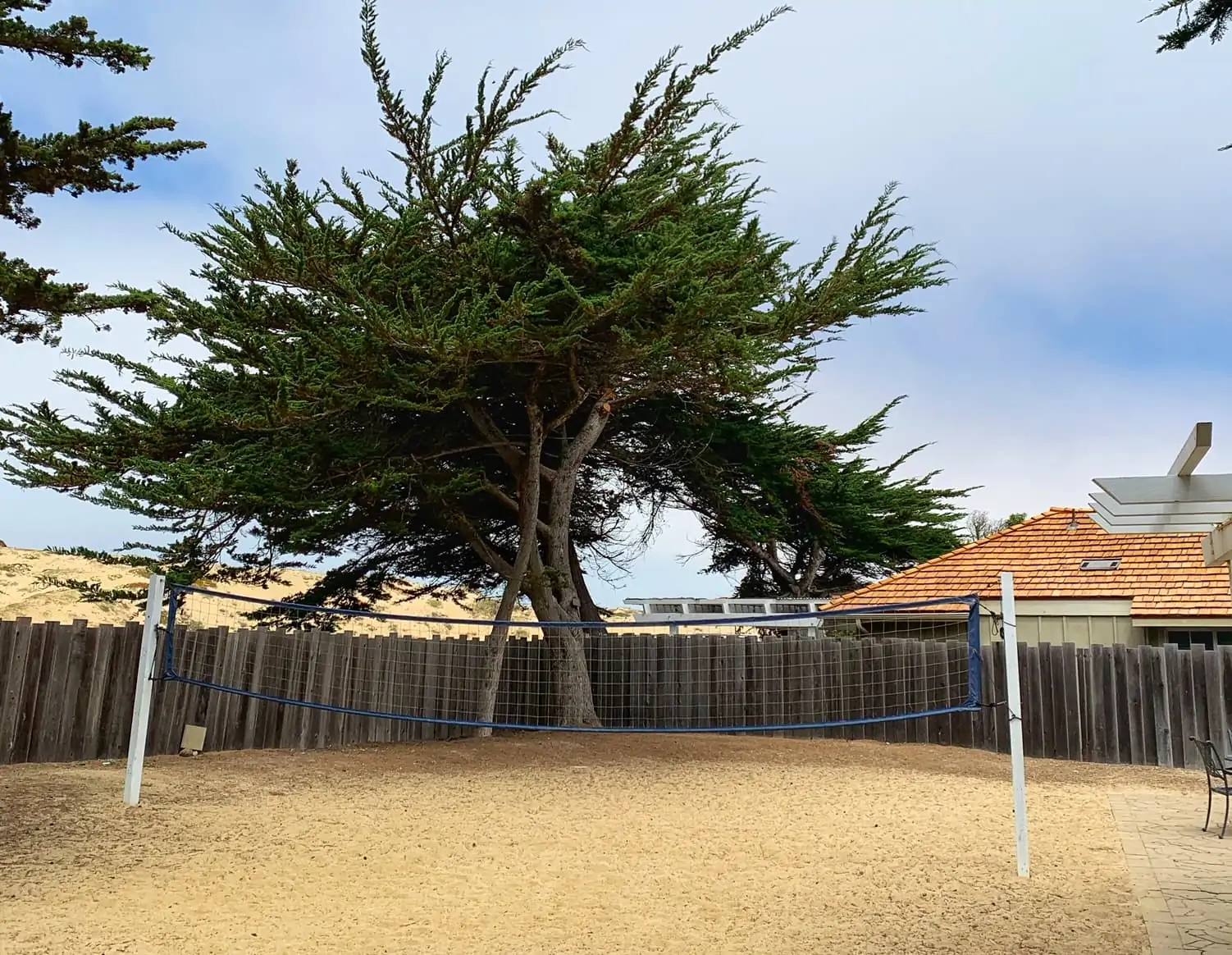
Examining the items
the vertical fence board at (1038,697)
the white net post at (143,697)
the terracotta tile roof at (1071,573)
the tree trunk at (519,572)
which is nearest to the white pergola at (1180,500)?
the vertical fence board at (1038,697)

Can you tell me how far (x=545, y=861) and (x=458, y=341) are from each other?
6.92m

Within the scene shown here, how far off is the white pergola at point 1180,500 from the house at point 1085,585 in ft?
32.2

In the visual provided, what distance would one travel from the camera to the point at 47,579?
13.5m

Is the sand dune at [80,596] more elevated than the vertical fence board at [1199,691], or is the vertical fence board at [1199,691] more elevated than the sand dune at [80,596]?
the sand dune at [80,596]

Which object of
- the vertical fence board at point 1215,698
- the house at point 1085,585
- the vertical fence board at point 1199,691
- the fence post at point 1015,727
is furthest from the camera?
the house at point 1085,585

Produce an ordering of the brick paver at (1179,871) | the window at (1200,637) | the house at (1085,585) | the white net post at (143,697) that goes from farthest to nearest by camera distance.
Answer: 1. the window at (1200,637)
2. the house at (1085,585)
3. the white net post at (143,697)
4. the brick paver at (1179,871)

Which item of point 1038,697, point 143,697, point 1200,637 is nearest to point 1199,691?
point 1038,697

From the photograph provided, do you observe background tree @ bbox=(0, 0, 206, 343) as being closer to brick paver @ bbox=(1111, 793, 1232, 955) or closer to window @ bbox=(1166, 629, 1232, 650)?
brick paver @ bbox=(1111, 793, 1232, 955)

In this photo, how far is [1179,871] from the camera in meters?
7.86

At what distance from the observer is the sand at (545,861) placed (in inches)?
246

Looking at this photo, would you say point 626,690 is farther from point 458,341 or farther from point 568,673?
point 458,341

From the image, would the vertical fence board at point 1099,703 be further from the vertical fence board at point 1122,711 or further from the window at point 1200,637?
the window at point 1200,637

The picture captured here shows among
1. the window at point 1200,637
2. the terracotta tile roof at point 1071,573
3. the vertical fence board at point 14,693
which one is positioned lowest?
the vertical fence board at point 14,693

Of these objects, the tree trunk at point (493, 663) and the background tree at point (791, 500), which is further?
the background tree at point (791, 500)
